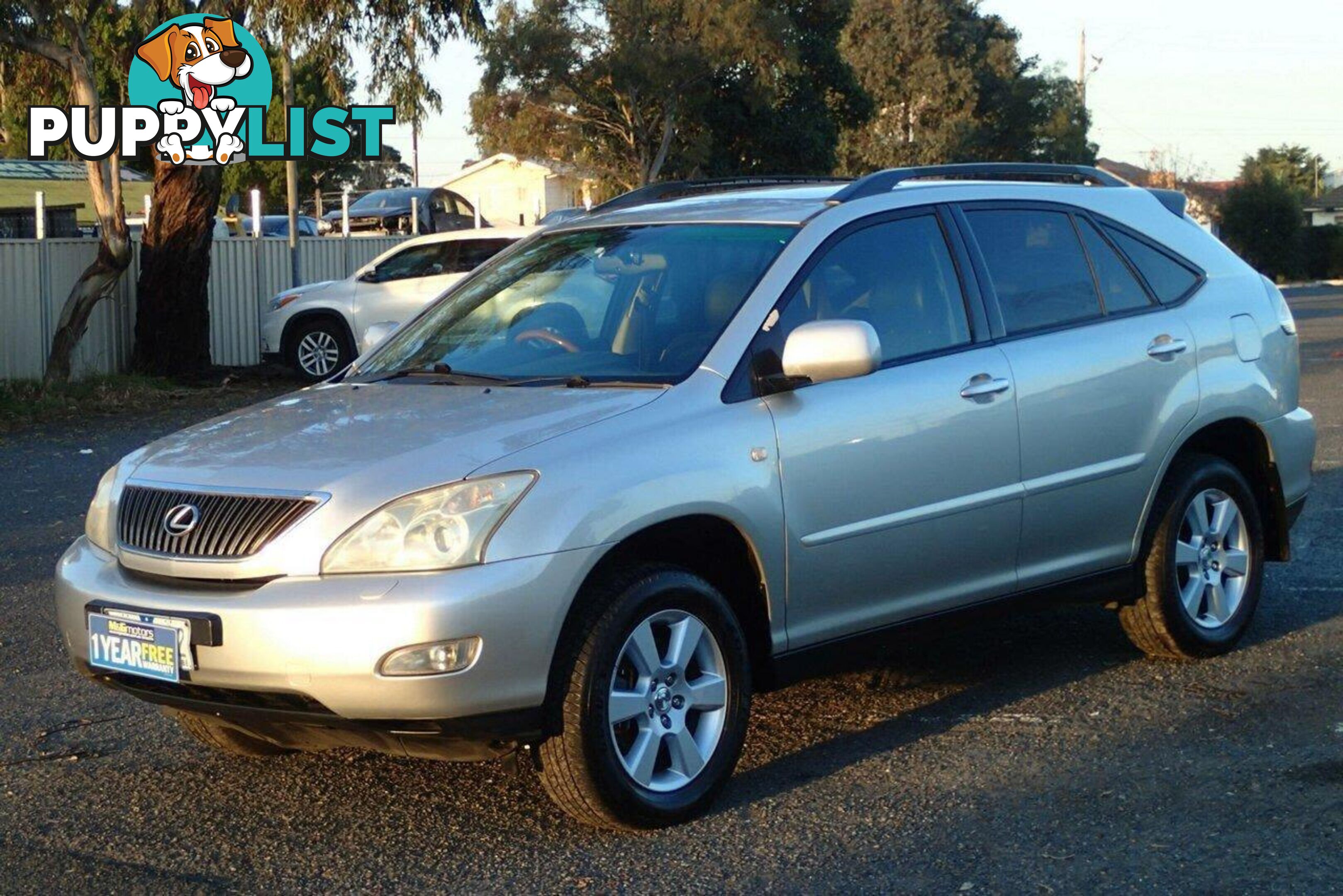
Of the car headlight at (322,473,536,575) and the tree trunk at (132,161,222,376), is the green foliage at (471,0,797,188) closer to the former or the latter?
the tree trunk at (132,161,222,376)

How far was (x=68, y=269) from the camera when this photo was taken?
18.9 metres

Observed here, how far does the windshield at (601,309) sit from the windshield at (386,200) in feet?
91.1

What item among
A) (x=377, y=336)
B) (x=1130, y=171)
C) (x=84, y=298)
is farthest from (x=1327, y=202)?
(x=377, y=336)

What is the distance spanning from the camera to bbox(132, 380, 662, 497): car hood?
449 centimetres

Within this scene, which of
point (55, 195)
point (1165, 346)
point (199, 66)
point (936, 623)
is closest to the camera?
point (936, 623)

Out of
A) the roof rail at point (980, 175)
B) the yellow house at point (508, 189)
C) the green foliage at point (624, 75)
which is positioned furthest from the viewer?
the yellow house at point (508, 189)

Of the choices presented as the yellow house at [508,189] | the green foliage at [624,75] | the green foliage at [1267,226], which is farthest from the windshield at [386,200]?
the green foliage at [1267,226]

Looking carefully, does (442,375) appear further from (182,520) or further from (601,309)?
(182,520)

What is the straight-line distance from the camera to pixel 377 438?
477cm

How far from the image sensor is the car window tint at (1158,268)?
21.3 ft

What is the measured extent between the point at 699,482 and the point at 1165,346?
7.67ft

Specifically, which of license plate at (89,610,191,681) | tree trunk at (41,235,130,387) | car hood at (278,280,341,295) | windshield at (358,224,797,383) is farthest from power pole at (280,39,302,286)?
license plate at (89,610,191,681)

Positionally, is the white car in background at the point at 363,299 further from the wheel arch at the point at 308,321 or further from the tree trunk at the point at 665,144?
the tree trunk at the point at 665,144

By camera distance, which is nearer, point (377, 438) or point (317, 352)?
point (377, 438)
